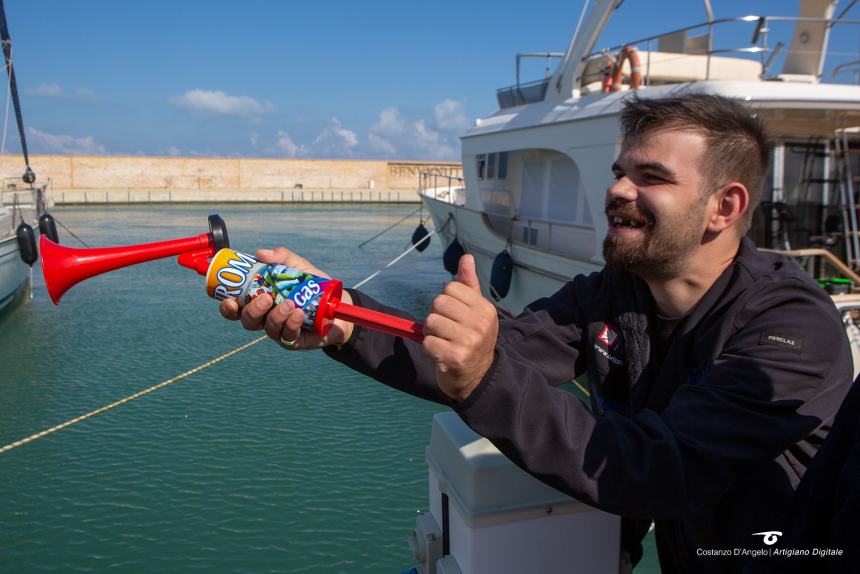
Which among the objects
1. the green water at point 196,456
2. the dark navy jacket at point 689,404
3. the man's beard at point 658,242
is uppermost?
the man's beard at point 658,242

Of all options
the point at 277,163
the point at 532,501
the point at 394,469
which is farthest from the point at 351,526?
the point at 277,163

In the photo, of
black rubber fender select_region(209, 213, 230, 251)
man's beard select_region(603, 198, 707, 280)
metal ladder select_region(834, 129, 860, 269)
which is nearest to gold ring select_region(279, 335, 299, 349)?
black rubber fender select_region(209, 213, 230, 251)

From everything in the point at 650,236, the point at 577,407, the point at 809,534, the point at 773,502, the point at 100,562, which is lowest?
the point at 100,562

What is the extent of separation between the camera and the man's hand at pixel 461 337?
115 centimetres

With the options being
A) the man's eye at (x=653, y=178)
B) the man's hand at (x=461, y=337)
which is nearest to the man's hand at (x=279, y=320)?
the man's hand at (x=461, y=337)

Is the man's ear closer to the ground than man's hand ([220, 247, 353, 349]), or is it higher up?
higher up

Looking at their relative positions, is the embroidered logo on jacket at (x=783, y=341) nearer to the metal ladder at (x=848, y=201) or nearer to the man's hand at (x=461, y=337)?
the man's hand at (x=461, y=337)

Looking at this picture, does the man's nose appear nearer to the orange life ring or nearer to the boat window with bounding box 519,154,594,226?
the orange life ring

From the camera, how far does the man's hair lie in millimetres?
1561

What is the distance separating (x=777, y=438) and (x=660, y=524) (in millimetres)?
554

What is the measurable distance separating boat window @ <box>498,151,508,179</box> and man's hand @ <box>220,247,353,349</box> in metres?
8.84

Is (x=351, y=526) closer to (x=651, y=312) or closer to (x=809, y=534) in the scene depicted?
(x=651, y=312)

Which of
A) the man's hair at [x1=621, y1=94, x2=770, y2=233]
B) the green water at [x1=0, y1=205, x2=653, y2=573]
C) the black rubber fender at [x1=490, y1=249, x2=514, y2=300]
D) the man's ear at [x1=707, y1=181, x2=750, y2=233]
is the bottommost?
the green water at [x1=0, y1=205, x2=653, y2=573]

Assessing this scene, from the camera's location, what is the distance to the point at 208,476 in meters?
4.71
